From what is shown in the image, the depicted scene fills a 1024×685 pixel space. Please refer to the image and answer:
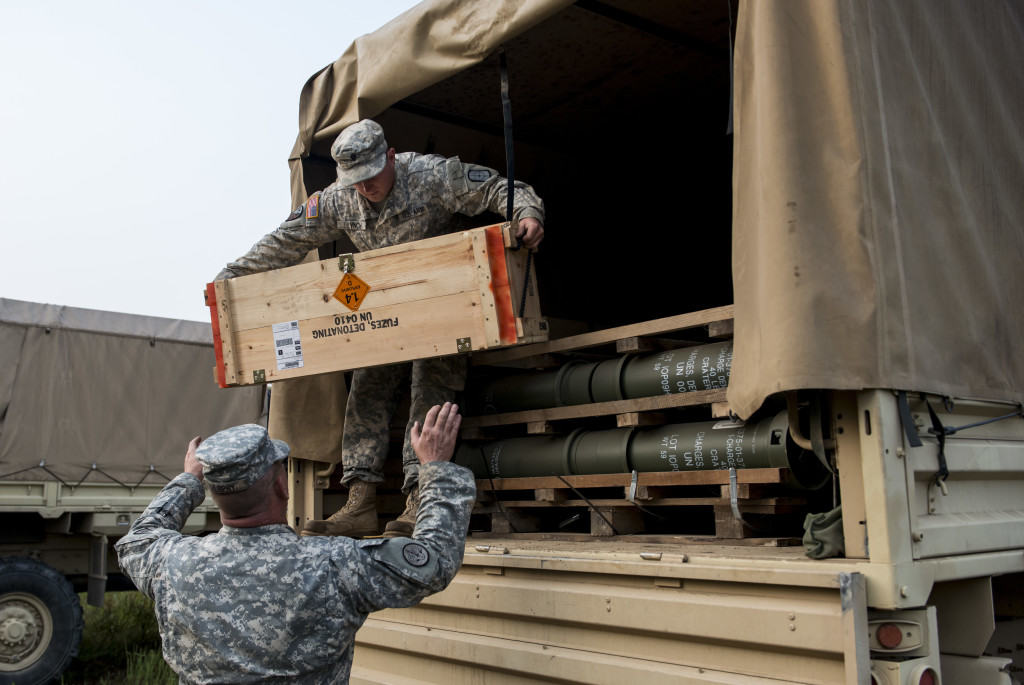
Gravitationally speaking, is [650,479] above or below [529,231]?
below

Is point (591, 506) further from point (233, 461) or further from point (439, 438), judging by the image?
point (233, 461)

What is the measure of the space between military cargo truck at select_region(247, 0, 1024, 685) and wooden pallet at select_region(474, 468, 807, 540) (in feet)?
0.04

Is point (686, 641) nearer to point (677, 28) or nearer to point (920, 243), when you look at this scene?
point (920, 243)

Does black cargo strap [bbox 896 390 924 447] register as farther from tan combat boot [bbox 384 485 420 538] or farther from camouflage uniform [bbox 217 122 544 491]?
camouflage uniform [bbox 217 122 544 491]

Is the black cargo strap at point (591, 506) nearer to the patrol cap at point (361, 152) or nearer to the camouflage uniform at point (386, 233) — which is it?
the camouflage uniform at point (386, 233)

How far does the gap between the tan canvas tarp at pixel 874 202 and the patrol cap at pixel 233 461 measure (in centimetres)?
138

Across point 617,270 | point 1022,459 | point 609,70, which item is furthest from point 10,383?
point 1022,459

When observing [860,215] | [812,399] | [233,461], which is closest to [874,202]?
[860,215]

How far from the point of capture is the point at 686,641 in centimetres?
284

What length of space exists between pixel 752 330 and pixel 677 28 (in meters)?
2.18

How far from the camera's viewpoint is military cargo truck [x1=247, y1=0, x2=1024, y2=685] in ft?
8.45

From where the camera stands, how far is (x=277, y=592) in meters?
2.65

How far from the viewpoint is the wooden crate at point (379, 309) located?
3.68 meters

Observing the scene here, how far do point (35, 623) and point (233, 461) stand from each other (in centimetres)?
645
